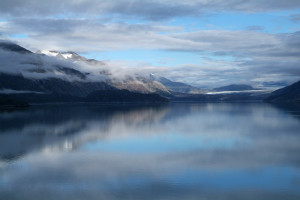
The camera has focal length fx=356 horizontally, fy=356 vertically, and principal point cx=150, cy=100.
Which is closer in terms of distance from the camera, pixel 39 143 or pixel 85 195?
pixel 85 195

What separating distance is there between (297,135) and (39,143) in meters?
22.3

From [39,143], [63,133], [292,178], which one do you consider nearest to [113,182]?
[292,178]

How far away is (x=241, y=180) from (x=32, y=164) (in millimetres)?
11023

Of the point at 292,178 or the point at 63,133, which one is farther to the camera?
the point at 63,133

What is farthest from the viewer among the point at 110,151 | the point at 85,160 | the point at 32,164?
the point at 110,151

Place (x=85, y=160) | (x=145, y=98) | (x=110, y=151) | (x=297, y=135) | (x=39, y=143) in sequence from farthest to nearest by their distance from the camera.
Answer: (x=145, y=98) → (x=297, y=135) → (x=39, y=143) → (x=110, y=151) → (x=85, y=160)

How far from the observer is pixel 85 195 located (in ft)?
44.9

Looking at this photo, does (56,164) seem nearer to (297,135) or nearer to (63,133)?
(63,133)

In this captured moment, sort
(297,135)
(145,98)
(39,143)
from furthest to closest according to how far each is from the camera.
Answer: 1. (145,98)
2. (297,135)
3. (39,143)

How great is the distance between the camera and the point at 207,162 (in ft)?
64.8

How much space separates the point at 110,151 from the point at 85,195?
10.1 meters

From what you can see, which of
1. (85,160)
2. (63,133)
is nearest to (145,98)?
(63,133)

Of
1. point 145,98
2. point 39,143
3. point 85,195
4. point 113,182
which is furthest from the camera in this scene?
point 145,98

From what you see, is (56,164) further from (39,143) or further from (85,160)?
(39,143)
